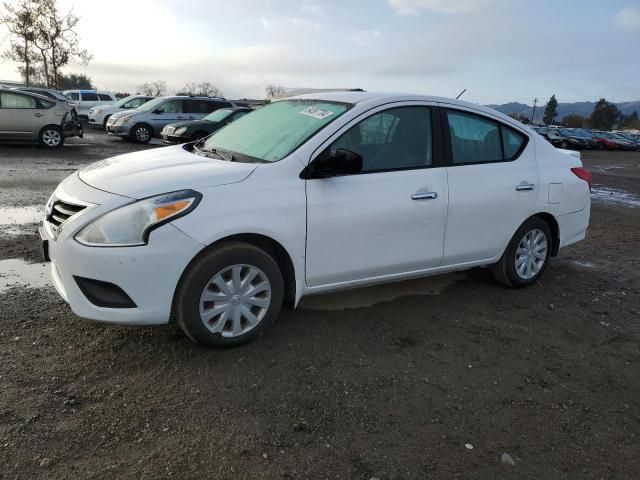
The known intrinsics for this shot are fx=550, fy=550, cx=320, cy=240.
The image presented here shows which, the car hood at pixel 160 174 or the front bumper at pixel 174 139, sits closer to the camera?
the car hood at pixel 160 174

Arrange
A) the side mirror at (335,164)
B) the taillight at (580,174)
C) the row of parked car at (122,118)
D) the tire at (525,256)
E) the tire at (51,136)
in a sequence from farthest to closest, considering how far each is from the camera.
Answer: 1. the tire at (51,136)
2. the row of parked car at (122,118)
3. the taillight at (580,174)
4. the tire at (525,256)
5. the side mirror at (335,164)

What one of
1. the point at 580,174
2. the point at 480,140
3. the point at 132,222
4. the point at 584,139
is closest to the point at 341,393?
the point at 132,222

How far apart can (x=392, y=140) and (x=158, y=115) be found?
16361 millimetres

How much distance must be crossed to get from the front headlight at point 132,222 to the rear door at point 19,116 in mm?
13431

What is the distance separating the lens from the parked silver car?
14.4 metres

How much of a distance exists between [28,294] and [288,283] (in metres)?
2.16

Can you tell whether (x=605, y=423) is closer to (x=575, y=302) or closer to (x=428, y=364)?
(x=428, y=364)

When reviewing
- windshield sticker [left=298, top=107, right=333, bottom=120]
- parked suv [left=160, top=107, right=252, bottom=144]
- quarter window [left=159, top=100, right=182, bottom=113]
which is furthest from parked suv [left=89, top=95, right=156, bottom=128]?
windshield sticker [left=298, top=107, right=333, bottom=120]

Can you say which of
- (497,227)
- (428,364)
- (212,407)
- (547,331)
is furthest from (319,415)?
(497,227)

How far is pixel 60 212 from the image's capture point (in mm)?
3518

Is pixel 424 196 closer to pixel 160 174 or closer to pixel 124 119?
pixel 160 174

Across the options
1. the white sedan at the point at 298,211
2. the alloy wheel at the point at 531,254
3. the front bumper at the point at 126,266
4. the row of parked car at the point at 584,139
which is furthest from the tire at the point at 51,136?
the row of parked car at the point at 584,139

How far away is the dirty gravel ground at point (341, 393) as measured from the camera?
8.57 feet

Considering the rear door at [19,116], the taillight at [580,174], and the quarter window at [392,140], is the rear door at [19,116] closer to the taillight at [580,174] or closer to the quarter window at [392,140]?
the quarter window at [392,140]
